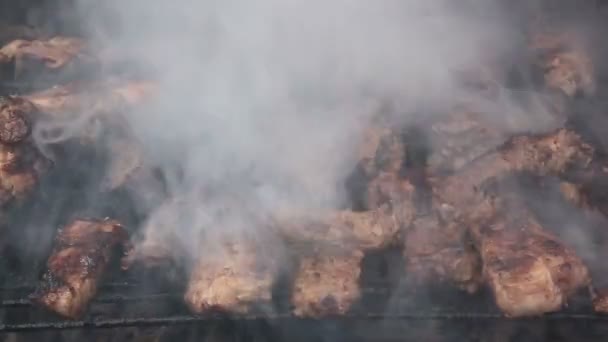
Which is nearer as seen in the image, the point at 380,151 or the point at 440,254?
the point at 440,254

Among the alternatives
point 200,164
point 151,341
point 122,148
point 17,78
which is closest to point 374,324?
point 151,341

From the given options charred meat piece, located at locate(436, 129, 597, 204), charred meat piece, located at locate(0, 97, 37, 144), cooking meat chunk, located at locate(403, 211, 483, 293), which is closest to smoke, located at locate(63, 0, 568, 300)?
charred meat piece, located at locate(436, 129, 597, 204)

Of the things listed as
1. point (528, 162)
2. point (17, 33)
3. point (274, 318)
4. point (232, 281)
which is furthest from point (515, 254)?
point (17, 33)

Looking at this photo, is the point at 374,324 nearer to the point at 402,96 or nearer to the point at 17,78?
the point at 402,96

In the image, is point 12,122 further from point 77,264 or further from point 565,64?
point 565,64

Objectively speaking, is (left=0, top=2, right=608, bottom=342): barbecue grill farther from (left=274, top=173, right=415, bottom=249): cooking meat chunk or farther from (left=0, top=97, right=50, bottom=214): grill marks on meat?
(left=0, top=97, right=50, bottom=214): grill marks on meat

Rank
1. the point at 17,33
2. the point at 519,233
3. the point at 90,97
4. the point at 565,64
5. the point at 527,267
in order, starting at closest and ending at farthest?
the point at 527,267, the point at 519,233, the point at 90,97, the point at 565,64, the point at 17,33
